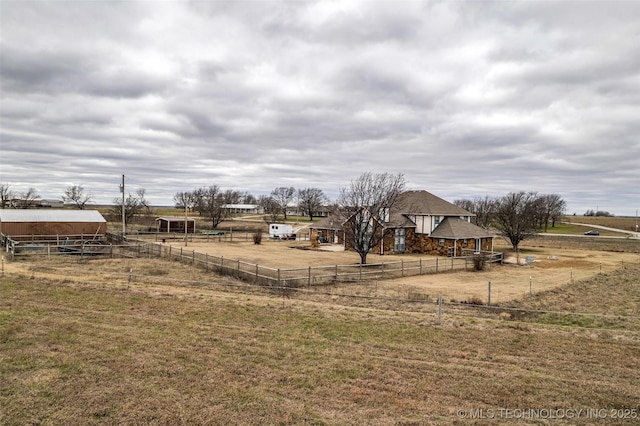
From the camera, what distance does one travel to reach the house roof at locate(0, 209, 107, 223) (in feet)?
135

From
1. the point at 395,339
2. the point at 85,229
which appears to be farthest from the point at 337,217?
the point at 395,339

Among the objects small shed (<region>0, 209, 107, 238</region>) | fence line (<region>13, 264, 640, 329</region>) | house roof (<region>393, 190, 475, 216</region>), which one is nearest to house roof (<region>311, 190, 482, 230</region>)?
house roof (<region>393, 190, 475, 216</region>)

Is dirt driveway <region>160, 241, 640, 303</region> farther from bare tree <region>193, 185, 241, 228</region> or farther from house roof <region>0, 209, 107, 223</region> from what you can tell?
bare tree <region>193, 185, 241, 228</region>

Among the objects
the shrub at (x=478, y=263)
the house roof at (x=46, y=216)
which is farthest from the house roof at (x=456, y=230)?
the house roof at (x=46, y=216)

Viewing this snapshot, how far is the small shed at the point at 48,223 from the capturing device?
133 feet

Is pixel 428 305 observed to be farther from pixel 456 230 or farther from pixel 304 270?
pixel 456 230

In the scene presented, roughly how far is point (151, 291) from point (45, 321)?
6.07m

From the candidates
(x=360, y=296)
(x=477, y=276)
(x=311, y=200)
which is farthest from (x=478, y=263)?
(x=311, y=200)

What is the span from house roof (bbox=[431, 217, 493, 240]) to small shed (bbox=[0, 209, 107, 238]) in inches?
1383

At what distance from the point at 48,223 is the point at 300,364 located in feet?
142

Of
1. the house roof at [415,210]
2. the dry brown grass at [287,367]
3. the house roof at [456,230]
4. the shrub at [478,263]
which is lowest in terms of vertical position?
the dry brown grass at [287,367]

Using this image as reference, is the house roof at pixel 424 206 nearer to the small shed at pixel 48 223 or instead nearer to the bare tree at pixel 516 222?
the bare tree at pixel 516 222

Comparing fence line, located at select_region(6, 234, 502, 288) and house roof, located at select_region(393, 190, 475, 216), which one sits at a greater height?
house roof, located at select_region(393, 190, 475, 216)

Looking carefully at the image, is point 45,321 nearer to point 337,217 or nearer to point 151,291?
point 151,291
